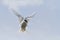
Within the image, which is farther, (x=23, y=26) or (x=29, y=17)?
(x=29, y=17)

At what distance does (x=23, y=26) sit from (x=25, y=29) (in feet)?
3.92

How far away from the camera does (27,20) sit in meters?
68.1

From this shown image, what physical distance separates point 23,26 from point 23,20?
3.11m

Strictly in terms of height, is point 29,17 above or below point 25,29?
above

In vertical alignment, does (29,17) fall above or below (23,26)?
above

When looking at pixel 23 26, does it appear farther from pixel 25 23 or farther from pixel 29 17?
pixel 29 17

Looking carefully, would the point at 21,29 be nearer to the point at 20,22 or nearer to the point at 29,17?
the point at 20,22

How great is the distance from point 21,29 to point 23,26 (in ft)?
4.22

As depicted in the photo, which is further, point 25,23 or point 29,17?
point 29,17

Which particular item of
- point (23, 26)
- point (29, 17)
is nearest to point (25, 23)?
point (23, 26)

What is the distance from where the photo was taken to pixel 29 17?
71.6 meters

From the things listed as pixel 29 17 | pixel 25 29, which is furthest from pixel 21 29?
pixel 29 17

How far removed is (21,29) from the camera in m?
66.0

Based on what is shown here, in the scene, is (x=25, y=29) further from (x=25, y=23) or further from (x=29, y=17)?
(x=29, y=17)
